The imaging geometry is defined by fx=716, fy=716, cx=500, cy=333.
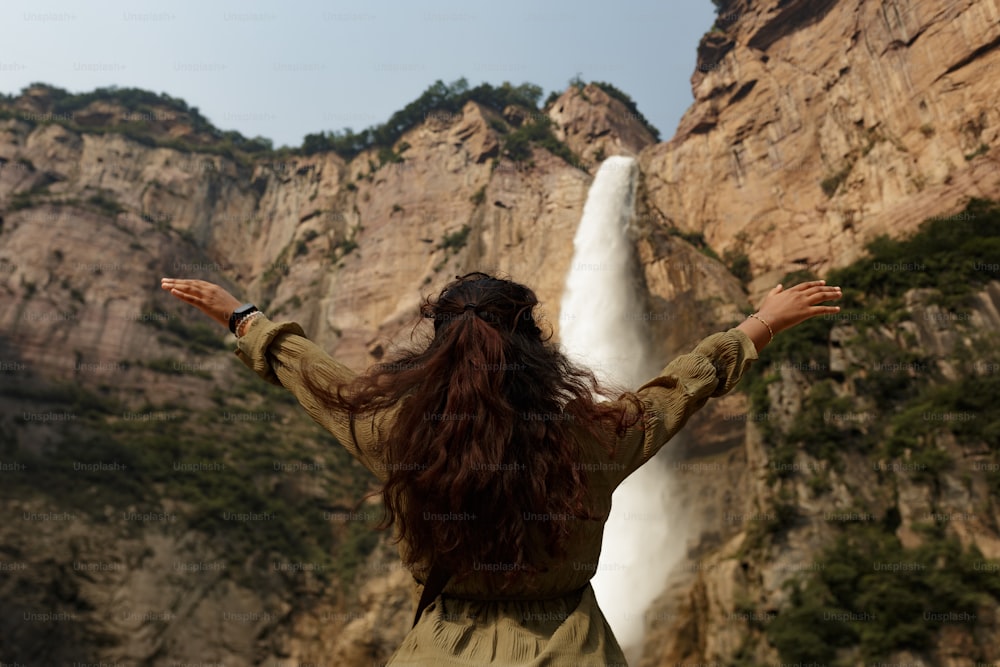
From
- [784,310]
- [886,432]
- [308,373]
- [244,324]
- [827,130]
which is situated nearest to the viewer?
[308,373]

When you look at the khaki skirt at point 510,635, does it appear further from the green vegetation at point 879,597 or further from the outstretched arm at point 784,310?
the green vegetation at point 879,597

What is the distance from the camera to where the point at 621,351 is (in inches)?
939

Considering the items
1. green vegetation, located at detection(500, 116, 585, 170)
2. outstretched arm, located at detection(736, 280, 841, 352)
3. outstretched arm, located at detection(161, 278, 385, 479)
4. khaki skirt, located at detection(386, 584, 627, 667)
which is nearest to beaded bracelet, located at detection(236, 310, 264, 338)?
outstretched arm, located at detection(161, 278, 385, 479)

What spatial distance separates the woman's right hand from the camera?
2010 mm

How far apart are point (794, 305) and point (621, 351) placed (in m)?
22.1

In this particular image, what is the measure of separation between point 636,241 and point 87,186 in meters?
30.8

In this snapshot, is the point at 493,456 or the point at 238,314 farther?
the point at 238,314

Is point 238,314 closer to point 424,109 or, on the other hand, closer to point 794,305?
point 794,305

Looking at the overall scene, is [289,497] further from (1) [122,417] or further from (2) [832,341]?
(2) [832,341]

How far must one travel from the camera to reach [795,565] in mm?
15133

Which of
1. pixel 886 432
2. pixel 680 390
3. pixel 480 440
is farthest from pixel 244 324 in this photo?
pixel 886 432

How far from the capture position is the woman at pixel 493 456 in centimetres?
152

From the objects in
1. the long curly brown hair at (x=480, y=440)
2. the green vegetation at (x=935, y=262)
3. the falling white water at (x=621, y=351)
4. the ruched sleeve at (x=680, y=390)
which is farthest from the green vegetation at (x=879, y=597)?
the long curly brown hair at (x=480, y=440)

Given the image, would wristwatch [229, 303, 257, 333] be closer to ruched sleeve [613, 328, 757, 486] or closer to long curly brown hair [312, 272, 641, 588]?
long curly brown hair [312, 272, 641, 588]
